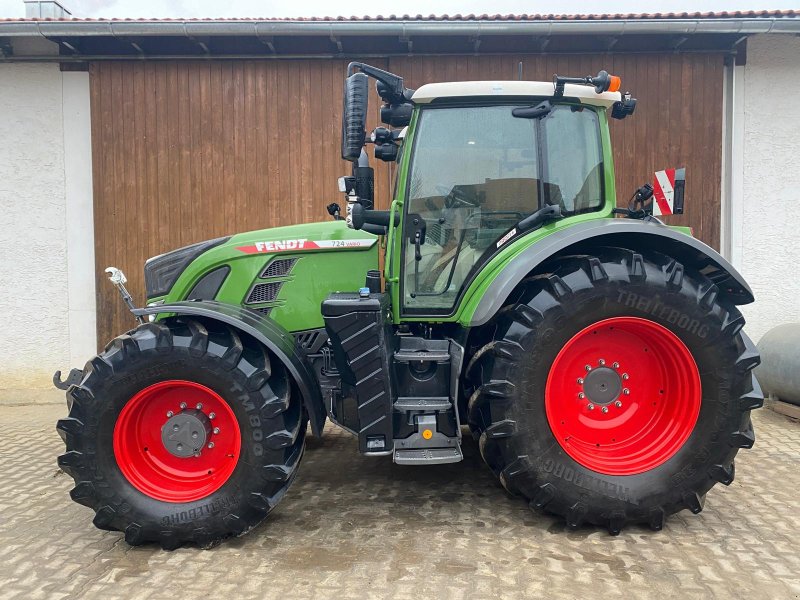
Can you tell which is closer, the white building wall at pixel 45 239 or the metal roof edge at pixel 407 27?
the metal roof edge at pixel 407 27

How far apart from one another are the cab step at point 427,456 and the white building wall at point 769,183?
4707 mm

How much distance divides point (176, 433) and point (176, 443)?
0.17 feet

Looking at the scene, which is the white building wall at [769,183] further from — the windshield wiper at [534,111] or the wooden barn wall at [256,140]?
the windshield wiper at [534,111]

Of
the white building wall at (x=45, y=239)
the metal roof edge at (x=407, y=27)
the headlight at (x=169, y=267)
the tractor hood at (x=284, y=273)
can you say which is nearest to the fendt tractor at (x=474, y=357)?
the tractor hood at (x=284, y=273)

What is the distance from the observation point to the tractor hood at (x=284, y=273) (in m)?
3.30

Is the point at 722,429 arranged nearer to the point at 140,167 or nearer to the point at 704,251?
the point at 704,251

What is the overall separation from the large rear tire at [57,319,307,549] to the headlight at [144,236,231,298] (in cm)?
73

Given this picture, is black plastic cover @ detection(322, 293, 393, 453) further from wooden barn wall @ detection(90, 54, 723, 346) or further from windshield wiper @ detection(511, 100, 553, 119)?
wooden barn wall @ detection(90, 54, 723, 346)

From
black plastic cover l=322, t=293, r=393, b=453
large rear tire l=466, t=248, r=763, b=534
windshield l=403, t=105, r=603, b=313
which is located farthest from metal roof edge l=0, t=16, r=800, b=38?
black plastic cover l=322, t=293, r=393, b=453

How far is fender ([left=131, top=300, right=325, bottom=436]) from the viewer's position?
9.03 feet

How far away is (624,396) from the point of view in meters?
2.99

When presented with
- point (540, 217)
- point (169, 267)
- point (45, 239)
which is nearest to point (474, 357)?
point (540, 217)

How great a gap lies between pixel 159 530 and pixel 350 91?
7.48 ft

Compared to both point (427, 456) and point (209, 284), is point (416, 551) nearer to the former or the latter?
point (427, 456)
